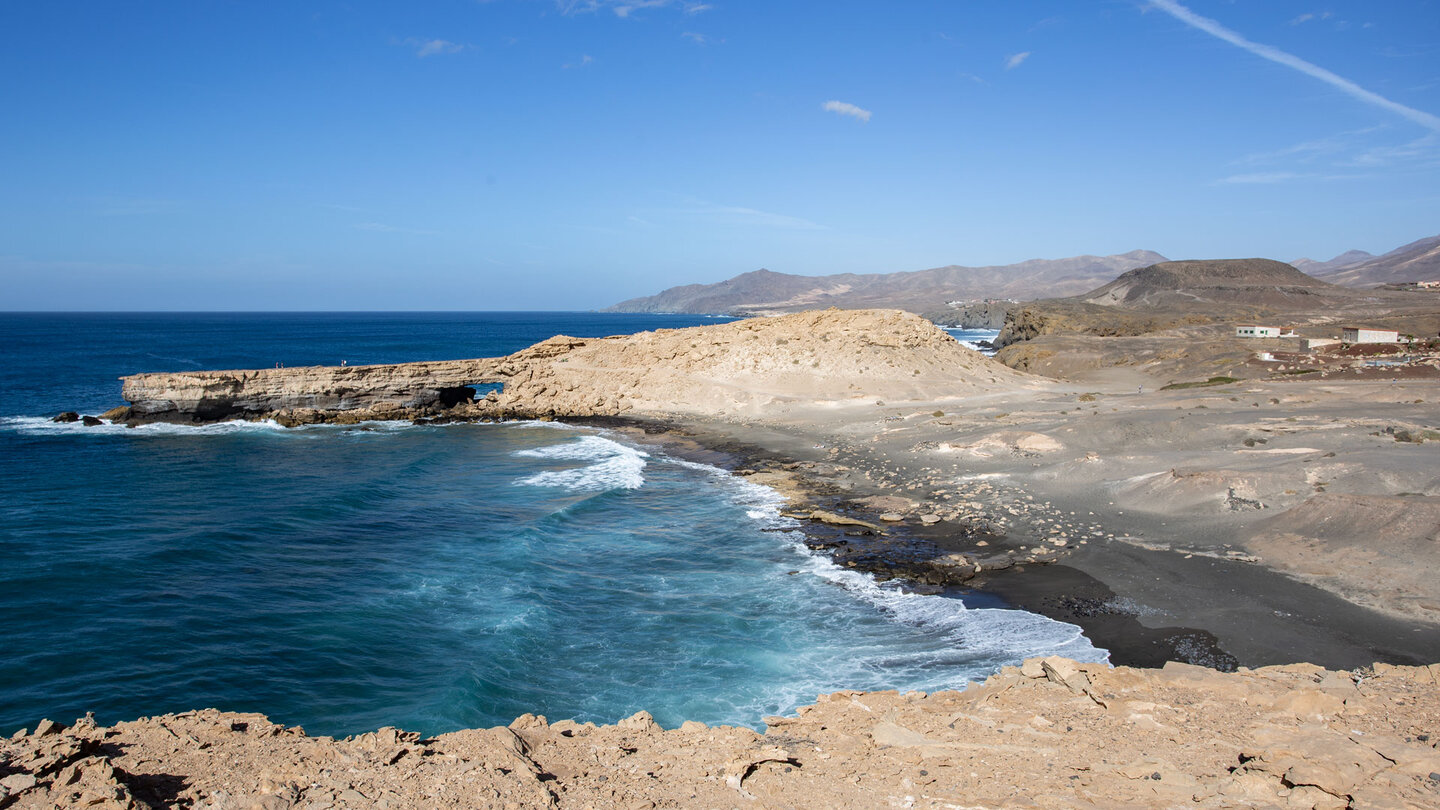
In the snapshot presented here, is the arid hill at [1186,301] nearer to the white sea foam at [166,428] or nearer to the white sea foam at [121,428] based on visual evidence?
the white sea foam at [166,428]

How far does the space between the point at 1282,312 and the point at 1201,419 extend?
64.6 metres

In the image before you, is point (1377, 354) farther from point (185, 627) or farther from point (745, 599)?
point (185, 627)

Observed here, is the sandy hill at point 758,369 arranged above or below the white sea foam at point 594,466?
above

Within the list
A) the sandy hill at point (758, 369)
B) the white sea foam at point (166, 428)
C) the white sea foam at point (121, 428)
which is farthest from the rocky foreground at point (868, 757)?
the white sea foam at point (121, 428)

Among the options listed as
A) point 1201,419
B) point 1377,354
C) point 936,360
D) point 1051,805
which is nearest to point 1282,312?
point 1377,354

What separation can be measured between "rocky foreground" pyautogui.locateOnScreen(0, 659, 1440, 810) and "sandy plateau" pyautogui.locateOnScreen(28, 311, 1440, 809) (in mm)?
27

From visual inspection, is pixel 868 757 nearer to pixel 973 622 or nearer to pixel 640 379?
pixel 973 622

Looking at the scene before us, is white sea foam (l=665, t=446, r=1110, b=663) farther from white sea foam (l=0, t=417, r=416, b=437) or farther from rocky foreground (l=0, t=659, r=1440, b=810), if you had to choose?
white sea foam (l=0, t=417, r=416, b=437)

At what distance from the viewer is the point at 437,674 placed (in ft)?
36.6

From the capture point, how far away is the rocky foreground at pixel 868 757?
18.5 ft

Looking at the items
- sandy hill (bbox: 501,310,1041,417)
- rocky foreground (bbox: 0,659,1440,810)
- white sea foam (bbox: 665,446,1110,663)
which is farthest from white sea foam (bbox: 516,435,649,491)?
rocky foreground (bbox: 0,659,1440,810)

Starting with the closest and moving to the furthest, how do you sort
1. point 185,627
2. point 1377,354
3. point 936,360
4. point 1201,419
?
1. point 185,627
2. point 1201,419
3. point 1377,354
4. point 936,360

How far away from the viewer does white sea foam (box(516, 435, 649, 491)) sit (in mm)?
23875

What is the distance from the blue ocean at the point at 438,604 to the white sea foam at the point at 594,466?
0.81 ft
